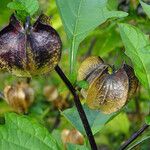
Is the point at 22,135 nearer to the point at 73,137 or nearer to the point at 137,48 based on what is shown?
the point at 137,48

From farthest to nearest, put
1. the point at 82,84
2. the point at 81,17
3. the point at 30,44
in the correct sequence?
the point at 81,17
the point at 82,84
the point at 30,44

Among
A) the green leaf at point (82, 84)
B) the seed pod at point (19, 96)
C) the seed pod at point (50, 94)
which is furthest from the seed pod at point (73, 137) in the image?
the green leaf at point (82, 84)

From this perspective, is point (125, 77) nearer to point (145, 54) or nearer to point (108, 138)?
point (145, 54)

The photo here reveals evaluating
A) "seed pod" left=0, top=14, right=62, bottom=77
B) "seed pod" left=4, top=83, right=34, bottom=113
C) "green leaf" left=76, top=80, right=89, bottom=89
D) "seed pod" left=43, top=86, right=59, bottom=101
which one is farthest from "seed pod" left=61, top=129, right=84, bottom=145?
"seed pod" left=0, top=14, right=62, bottom=77

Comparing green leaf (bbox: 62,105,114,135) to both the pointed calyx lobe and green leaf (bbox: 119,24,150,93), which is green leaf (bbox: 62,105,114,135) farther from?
green leaf (bbox: 119,24,150,93)

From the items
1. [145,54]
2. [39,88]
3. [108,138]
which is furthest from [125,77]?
[108,138]

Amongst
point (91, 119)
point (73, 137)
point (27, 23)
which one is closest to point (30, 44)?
point (27, 23)
